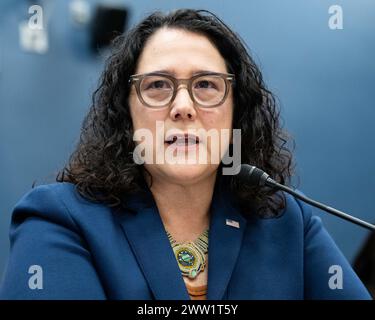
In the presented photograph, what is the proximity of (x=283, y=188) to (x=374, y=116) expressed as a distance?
1611 millimetres

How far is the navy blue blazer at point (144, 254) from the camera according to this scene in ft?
3.20

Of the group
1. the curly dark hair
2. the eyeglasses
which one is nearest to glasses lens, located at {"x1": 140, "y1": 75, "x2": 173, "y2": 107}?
the eyeglasses

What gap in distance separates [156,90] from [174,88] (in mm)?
44

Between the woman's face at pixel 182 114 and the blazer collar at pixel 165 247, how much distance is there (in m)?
0.09

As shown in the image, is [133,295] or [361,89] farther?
[361,89]

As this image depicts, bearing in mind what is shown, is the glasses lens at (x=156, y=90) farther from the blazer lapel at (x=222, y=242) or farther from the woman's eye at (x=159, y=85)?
the blazer lapel at (x=222, y=242)

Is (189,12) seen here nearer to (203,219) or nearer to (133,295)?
(203,219)

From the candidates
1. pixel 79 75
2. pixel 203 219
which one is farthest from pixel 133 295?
pixel 79 75

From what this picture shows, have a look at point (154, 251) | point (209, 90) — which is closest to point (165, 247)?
point (154, 251)

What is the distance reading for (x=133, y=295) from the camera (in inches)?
39.1

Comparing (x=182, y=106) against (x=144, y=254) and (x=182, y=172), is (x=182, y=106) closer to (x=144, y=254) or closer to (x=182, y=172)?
(x=182, y=172)

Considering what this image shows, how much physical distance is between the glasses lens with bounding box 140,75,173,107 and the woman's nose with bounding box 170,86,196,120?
22mm

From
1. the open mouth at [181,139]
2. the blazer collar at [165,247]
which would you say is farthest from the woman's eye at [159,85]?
the blazer collar at [165,247]

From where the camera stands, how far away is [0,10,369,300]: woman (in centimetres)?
101
